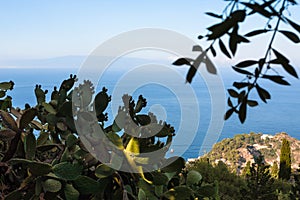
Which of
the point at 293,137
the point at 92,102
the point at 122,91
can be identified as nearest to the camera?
the point at 122,91

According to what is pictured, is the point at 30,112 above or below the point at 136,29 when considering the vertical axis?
below

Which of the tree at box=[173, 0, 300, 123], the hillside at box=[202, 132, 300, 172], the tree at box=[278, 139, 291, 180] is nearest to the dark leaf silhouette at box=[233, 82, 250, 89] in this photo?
the tree at box=[173, 0, 300, 123]

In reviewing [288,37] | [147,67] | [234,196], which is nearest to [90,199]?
[147,67]

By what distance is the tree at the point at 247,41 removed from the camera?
1.17 feet

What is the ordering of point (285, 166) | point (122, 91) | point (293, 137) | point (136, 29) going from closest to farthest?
point (136, 29) → point (122, 91) → point (285, 166) → point (293, 137)

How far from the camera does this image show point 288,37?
0.38 meters

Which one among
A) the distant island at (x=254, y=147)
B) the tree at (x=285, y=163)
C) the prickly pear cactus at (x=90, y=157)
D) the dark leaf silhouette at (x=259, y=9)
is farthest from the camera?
the distant island at (x=254, y=147)

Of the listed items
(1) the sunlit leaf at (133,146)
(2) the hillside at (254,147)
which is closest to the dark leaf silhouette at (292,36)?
(1) the sunlit leaf at (133,146)

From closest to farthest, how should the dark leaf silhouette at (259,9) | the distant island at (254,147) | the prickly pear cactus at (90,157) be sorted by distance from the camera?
the dark leaf silhouette at (259,9) → the prickly pear cactus at (90,157) → the distant island at (254,147)

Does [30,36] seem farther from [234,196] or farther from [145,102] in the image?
[145,102]

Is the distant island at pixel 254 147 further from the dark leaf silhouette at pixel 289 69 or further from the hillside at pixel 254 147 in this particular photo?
the dark leaf silhouette at pixel 289 69

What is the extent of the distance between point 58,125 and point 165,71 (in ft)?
1.26

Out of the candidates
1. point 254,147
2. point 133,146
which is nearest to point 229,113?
point 133,146

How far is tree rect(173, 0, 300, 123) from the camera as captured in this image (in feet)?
1.17
